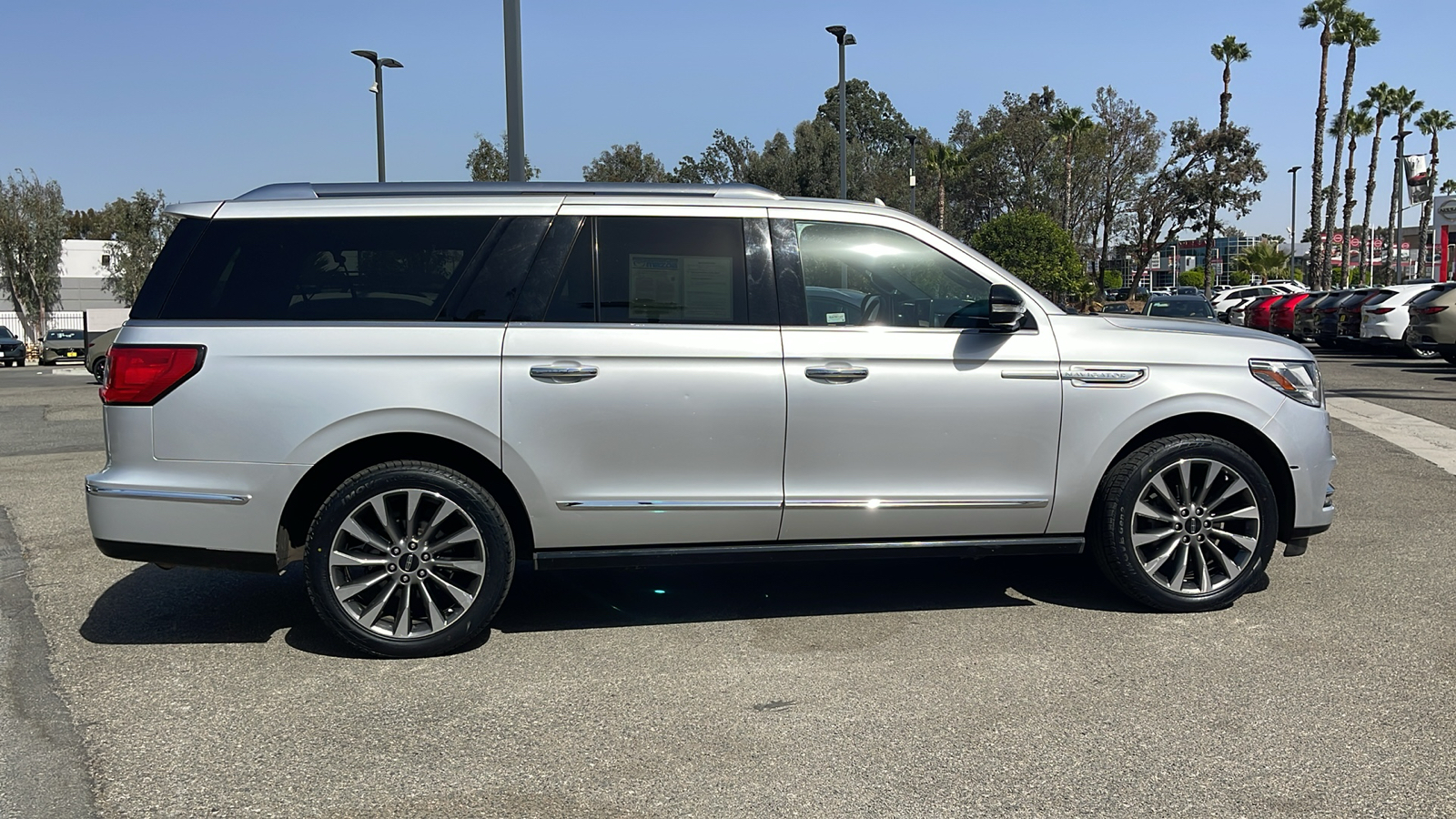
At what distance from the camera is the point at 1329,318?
24969 mm

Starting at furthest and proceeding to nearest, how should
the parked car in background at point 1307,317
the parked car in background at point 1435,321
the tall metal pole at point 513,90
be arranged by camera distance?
the parked car in background at point 1307,317 → the parked car in background at point 1435,321 → the tall metal pole at point 513,90

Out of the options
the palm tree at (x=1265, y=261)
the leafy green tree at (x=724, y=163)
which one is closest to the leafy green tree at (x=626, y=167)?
the leafy green tree at (x=724, y=163)

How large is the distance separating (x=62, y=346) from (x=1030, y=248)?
30.1 metres

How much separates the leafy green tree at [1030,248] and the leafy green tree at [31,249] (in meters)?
36.2

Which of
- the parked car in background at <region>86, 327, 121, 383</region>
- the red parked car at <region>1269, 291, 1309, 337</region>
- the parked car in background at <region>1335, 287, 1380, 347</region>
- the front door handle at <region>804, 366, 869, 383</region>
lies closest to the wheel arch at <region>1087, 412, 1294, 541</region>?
the front door handle at <region>804, 366, 869, 383</region>

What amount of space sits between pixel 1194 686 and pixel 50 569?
576cm

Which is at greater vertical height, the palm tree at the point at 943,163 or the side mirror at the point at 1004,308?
the palm tree at the point at 943,163

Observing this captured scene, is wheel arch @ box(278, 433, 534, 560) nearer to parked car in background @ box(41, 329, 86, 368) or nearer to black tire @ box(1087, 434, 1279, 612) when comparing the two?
black tire @ box(1087, 434, 1279, 612)

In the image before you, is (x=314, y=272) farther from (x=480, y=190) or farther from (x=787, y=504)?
(x=787, y=504)

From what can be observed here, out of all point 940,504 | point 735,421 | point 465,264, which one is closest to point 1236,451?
point 940,504

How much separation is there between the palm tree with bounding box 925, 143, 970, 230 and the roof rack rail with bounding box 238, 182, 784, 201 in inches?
2103

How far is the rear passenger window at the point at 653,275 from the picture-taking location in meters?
4.76

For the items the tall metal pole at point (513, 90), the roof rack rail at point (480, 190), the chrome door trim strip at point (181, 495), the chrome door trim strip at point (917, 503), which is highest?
the tall metal pole at point (513, 90)

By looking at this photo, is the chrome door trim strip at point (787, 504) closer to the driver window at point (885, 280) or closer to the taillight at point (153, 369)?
the driver window at point (885, 280)
